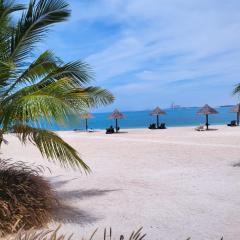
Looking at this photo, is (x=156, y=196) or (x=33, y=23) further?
(x=156, y=196)

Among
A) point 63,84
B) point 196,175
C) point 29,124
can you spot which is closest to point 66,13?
point 63,84

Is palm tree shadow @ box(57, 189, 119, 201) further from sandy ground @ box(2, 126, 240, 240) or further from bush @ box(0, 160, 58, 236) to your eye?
bush @ box(0, 160, 58, 236)

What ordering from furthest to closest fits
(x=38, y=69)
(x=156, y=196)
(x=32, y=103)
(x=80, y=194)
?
(x=80, y=194) < (x=156, y=196) < (x=38, y=69) < (x=32, y=103)

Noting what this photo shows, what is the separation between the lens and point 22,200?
20.9 ft

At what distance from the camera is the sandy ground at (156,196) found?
6.43m

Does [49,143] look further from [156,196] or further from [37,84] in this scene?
[156,196]

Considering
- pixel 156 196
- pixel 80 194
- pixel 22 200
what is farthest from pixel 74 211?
pixel 156 196

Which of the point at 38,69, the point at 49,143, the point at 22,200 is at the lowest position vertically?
the point at 22,200

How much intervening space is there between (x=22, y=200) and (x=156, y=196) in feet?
10.4

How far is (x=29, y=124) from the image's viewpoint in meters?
6.50

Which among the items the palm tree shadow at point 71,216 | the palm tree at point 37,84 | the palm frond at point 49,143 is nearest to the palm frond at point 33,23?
the palm tree at point 37,84

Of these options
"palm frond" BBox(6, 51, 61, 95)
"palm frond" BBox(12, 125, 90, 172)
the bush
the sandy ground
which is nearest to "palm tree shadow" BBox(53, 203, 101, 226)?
the sandy ground

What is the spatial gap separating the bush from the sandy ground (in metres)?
0.33

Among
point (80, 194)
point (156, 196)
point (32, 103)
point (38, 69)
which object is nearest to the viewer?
point (32, 103)
